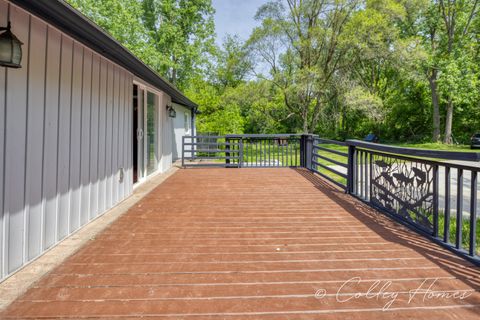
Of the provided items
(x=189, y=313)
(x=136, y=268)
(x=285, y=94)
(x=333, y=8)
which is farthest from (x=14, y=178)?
(x=333, y=8)

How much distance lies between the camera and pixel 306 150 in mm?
7469

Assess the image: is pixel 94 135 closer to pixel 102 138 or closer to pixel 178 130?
pixel 102 138

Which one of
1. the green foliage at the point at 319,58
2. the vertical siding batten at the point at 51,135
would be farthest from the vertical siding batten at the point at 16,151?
the green foliage at the point at 319,58

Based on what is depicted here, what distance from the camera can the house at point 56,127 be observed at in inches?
80.7

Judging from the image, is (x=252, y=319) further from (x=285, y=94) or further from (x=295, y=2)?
(x=295, y=2)

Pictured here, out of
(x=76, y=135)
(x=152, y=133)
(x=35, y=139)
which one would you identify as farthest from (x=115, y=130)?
(x=152, y=133)

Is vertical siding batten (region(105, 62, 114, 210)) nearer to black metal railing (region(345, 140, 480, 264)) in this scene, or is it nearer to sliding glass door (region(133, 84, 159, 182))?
sliding glass door (region(133, 84, 159, 182))

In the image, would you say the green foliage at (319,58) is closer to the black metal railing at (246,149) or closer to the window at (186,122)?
the window at (186,122)

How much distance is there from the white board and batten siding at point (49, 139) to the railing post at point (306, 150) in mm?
4691

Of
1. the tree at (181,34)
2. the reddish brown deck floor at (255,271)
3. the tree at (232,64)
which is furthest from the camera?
the tree at (181,34)

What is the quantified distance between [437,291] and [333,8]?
14.0m

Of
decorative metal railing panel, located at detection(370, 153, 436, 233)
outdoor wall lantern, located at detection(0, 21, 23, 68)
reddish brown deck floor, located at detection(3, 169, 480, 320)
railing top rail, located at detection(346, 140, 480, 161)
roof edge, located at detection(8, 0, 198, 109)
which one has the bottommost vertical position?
reddish brown deck floor, located at detection(3, 169, 480, 320)

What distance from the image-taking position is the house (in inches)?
80.7

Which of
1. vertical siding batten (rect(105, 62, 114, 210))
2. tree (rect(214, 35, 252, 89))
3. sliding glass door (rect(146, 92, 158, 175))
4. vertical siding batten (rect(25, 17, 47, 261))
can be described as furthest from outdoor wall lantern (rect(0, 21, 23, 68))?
tree (rect(214, 35, 252, 89))
